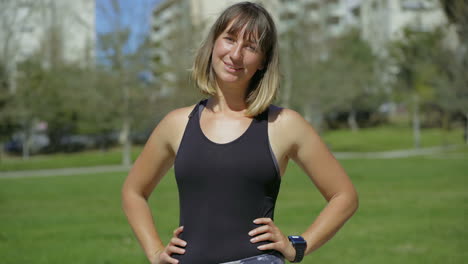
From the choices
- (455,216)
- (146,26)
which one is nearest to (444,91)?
(146,26)

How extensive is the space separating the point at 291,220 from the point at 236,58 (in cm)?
898

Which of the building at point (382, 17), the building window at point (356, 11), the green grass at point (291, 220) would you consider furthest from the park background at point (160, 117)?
the building window at point (356, 11)

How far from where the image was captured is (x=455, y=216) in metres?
11.3

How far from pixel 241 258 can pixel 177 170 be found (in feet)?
1.31

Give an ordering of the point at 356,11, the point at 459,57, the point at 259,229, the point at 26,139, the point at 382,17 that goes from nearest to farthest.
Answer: the point at 259,229 → the point at 459,57 → the point at 26,139 → the point at 382,17 → the point at 356,11

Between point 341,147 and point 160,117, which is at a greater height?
point 160,117

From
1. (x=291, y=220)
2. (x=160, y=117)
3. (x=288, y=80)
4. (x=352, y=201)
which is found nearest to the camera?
(x=352, y=201)

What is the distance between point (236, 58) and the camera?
237 cm

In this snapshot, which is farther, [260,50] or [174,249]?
[260,50]

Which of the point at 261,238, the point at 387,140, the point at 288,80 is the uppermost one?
the point at 261,238

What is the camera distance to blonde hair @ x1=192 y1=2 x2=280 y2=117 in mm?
2387

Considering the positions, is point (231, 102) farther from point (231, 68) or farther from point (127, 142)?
point (127, 142)

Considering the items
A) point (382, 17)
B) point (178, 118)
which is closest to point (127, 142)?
point (178, 118)

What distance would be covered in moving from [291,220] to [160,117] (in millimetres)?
22916
